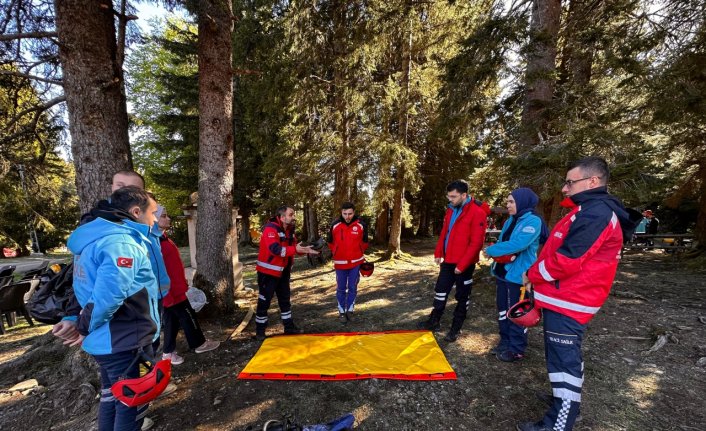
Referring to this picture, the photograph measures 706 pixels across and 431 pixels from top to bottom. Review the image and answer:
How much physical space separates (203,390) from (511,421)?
3168mm

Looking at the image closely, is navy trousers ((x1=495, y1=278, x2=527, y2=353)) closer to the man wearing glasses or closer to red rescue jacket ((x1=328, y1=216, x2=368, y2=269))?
the man wearing glasses

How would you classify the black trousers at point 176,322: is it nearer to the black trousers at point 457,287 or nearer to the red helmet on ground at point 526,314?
the black trousers at point 457,287

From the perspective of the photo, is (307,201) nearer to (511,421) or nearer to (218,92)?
(218,92)

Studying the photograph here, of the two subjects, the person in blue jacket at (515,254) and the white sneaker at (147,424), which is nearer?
the white sneaker at (147,424)

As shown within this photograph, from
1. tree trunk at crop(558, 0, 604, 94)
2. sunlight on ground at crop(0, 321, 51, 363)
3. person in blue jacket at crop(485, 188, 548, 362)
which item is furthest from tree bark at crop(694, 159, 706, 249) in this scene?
sunlight on ground at crop(0, 321, 51, 363)

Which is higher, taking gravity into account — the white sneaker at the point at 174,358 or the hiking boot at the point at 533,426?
the hiking boot at the point at 533,426

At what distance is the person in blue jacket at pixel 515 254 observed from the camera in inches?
138

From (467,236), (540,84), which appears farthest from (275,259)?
(540,84)

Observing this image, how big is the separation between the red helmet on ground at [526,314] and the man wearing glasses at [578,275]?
20 cm

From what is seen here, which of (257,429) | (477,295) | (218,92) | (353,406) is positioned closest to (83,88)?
(218,92)

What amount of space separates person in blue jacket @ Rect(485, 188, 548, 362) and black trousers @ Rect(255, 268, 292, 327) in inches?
116

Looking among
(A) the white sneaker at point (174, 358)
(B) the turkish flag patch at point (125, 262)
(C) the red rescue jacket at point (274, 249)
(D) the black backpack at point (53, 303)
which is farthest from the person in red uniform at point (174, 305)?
(B) the turkish flag patch at point (125, 262)

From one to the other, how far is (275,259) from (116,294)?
2454 millimetres

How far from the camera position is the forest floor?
2.87m
